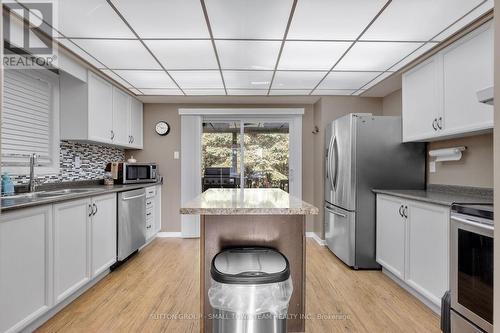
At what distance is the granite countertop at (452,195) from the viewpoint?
2.19 m

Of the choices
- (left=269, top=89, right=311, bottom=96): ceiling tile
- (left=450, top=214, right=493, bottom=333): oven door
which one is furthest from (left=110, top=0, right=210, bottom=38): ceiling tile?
(left=450, top=214, right=493, bottom=333): oven door

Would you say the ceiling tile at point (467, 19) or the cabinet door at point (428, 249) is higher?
the ceiling tile at point (467, 19)

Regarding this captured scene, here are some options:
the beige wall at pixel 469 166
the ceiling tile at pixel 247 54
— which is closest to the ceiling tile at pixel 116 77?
the ceiling tile at pixel 247 54

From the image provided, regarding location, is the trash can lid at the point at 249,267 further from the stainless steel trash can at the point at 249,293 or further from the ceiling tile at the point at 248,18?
the ceiling tile at the point at 248,18

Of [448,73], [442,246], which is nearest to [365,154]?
[448,73]

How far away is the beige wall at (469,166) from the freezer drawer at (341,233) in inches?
38.4

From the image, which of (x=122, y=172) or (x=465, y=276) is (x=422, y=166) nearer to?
(x=465, y=276)

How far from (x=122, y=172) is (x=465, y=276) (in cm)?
365

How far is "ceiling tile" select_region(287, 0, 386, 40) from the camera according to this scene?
1.88 m

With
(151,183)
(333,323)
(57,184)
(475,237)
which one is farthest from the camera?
(151,183)

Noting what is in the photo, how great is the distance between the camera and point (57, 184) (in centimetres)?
291

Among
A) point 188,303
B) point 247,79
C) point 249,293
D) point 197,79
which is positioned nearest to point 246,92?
point 247,79

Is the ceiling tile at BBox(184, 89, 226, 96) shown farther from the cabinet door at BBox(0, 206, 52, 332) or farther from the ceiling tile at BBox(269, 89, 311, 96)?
the cabinet door at BBox(0, 206, 52, 332)

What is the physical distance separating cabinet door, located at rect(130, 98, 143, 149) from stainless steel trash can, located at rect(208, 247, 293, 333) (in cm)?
315
